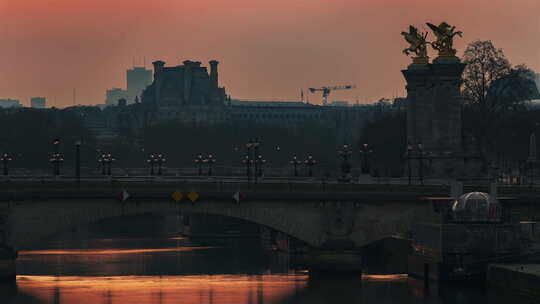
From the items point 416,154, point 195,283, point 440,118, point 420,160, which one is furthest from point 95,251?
point 195,283

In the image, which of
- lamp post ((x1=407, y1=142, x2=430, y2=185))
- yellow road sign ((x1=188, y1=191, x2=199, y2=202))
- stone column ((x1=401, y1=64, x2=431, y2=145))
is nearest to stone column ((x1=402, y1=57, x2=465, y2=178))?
stone column ((x1=401, y1=64, x2=431, y2=145))

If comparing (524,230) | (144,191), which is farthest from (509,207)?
(144,191)

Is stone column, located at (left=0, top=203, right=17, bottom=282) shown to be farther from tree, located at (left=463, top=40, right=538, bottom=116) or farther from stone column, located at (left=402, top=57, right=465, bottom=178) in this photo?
tree, located at (left=463, top=40, right=538, bottom=116)

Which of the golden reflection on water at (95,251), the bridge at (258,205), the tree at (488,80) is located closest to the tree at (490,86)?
the tree at (488,80)

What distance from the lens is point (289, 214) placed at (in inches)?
4653

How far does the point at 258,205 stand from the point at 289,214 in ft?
7.14

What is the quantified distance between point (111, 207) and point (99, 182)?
257 cm

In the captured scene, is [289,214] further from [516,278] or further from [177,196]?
[516,278]

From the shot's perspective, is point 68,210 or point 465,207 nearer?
point 465,207

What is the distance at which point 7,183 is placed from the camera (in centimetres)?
11619

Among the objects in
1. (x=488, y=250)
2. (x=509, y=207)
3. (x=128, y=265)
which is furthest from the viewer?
(x=128, y=265)

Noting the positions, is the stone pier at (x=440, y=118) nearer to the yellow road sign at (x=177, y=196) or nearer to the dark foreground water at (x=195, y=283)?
the dark foreground water at (x=195, y=283)

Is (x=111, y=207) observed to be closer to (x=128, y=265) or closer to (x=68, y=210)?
(x=68, y=210)

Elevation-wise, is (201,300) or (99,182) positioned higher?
(99,182)
